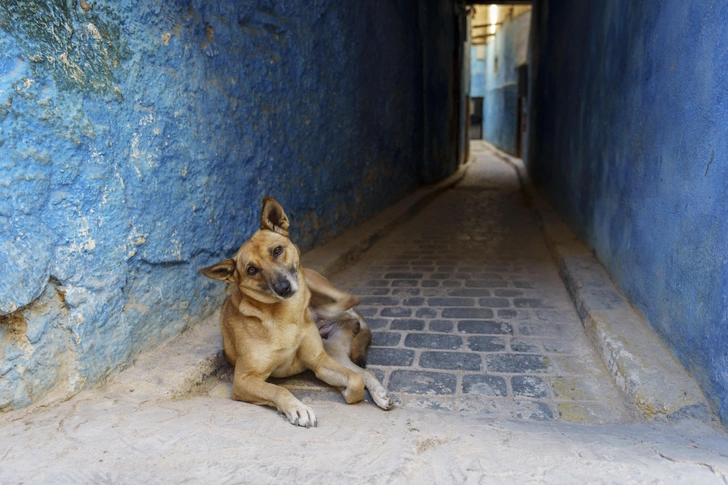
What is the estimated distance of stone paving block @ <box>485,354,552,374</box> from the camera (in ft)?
12.2

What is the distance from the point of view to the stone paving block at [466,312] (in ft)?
16.1

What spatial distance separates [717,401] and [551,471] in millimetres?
1229

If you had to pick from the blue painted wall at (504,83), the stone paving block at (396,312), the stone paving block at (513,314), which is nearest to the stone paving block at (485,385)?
the stone paving block at (513,314)

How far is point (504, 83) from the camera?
28.3m

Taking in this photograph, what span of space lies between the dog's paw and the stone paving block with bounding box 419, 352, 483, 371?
27.4 inches

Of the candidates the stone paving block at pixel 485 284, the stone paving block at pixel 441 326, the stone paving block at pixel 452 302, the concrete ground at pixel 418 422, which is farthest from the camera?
the stone paving block at pixel 485 284

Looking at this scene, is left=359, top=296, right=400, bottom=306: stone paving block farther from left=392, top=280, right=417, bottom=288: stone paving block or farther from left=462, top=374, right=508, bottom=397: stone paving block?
left=462, top=374, right=508, bottom=397: stone paving block

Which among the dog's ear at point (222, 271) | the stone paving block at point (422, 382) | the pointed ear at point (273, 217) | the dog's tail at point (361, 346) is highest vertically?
the pointed ear at point (273, 217)

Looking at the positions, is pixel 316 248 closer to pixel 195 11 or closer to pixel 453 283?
pixel 453 283

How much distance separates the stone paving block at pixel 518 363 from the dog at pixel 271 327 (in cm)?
100

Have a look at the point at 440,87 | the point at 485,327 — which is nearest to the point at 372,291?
the point at 485,327

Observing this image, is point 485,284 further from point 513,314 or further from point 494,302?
point 513,314

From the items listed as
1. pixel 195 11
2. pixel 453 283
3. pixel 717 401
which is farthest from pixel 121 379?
pixel 453 283

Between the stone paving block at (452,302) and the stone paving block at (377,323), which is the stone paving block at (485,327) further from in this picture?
the stone paving block at (377,323)
